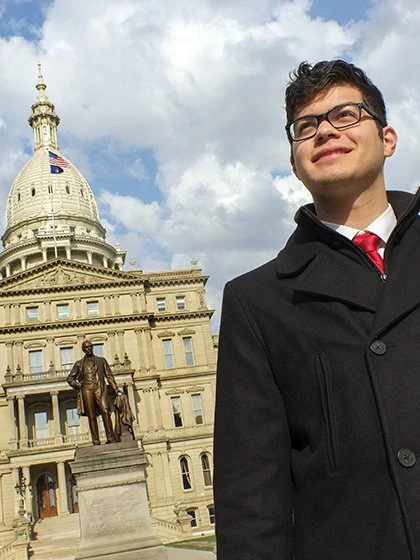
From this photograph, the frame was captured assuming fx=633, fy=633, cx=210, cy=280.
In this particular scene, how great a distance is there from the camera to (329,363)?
8.69 feet

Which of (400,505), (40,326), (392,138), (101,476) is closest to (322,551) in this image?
(400,505)

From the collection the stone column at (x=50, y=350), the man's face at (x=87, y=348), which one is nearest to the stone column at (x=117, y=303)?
the stone column at (x=50, y=350)

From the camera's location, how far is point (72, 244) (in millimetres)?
77812

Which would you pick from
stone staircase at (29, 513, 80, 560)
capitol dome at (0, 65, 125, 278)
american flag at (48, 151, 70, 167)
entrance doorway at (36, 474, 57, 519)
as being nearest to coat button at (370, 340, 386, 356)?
stone staircase at (29, 513, 80, 560)

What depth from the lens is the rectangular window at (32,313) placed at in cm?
5691

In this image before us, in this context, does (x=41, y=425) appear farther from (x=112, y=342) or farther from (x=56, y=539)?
(x=56, y=539)

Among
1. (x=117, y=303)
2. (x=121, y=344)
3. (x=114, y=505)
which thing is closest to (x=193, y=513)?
(x=121, y=344)

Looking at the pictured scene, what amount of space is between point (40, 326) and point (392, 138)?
182 ft

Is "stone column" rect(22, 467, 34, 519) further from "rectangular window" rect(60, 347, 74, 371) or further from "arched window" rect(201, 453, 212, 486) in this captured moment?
"arched window" rect(201, 453, 212, 486)

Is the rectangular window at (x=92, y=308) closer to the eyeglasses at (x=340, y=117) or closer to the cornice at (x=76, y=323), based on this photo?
the cornice at (x=76, y=323)

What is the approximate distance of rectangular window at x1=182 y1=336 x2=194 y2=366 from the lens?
59.8 m

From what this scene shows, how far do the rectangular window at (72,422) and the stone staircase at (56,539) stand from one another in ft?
26.0

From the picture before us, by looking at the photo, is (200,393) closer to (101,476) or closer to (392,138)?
(101,476)

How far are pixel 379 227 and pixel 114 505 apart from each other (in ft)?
51.4
